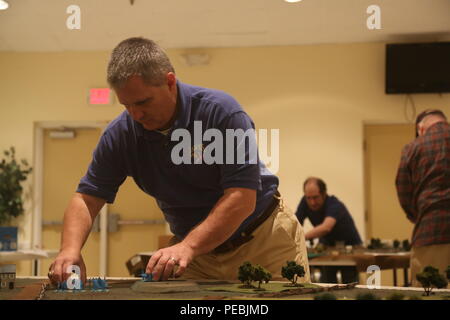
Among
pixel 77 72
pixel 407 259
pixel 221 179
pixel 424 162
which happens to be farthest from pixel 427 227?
pixel 77 72

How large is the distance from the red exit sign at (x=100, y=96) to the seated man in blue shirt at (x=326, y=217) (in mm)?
2219

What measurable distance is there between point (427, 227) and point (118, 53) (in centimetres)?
192

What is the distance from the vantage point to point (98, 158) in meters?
1.84

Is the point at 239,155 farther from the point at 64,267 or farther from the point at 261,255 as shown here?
the point at 64,267

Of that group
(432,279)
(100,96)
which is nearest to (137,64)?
(432,279)

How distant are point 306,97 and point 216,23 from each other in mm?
1118

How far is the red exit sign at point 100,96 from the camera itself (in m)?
6.17

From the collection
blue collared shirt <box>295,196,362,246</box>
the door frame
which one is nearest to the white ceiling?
the door frame

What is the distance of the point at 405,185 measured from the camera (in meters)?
3.13

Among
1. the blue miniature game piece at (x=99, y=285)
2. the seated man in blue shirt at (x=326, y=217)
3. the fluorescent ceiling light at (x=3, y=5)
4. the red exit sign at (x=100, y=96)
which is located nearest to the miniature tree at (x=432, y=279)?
the blue miniature game piece at (x=99, y=285)

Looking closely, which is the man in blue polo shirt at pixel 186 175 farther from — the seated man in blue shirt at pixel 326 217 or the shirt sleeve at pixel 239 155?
the seated man in blue shirt at pixel 326 217

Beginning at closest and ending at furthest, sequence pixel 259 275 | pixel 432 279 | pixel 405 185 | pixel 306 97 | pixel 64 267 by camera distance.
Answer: pixel 432 279 → pixel 259 275 → pixel 64 267 → pixel 405 185 → pixel 306 97

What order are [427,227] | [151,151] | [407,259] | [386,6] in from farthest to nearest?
[386,6], [407,259], [427,227], [151,151]
